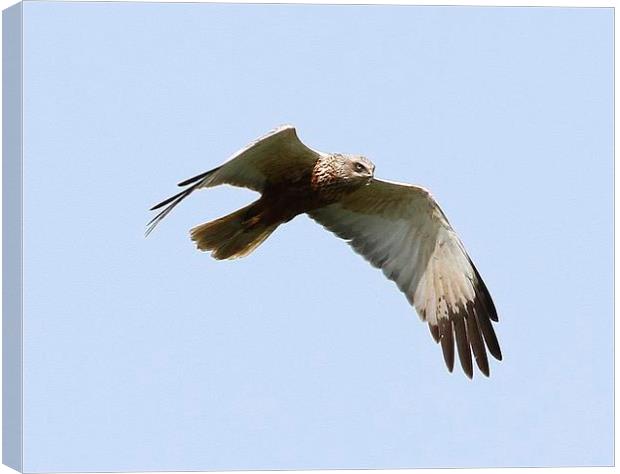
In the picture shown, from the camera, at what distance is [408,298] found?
276 inches

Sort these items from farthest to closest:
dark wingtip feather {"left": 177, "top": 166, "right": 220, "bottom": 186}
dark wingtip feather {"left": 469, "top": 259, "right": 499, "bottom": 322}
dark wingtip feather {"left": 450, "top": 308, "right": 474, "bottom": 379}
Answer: dark wingtip feather {"left": 469, "top": 259, "right": 499, "bottom": 322}
dark wingtip feather {"left": 450, "top": 308, "right": 474, "bottom": 379}
dark wingtip feather {"left": 177, "top": 166, "right": 220, "bottom": 186}

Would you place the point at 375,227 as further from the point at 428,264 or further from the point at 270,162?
the point at 270,162

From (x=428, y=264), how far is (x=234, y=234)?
1.00m

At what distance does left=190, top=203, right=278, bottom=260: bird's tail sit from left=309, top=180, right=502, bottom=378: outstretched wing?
359mm

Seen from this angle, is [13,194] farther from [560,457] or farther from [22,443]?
[560,457]

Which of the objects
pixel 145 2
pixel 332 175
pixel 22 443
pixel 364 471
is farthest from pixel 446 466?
pixel 145 2

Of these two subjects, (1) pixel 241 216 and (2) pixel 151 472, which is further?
(1) pixel 241 216

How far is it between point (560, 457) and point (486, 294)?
2.93ft

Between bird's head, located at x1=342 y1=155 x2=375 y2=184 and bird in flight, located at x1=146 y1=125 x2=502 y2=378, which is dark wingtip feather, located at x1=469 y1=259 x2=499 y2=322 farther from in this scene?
bird's head, located at x1=342 y1=155 x2=375 y2=184

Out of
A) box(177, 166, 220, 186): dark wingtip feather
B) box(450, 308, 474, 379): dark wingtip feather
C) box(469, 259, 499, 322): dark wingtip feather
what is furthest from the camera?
box(469, 259, 499, 322): dark wingtip feather

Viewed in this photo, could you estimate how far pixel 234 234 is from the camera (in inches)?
263

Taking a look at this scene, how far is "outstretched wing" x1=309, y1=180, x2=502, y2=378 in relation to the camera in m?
6.93

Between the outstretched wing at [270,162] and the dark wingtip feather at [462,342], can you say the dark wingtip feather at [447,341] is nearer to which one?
the dark wingtip feather at [462,342]

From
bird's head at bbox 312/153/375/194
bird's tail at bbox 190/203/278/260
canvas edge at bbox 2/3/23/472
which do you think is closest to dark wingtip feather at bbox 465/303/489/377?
bird's head at bbox 312/153/375/194
